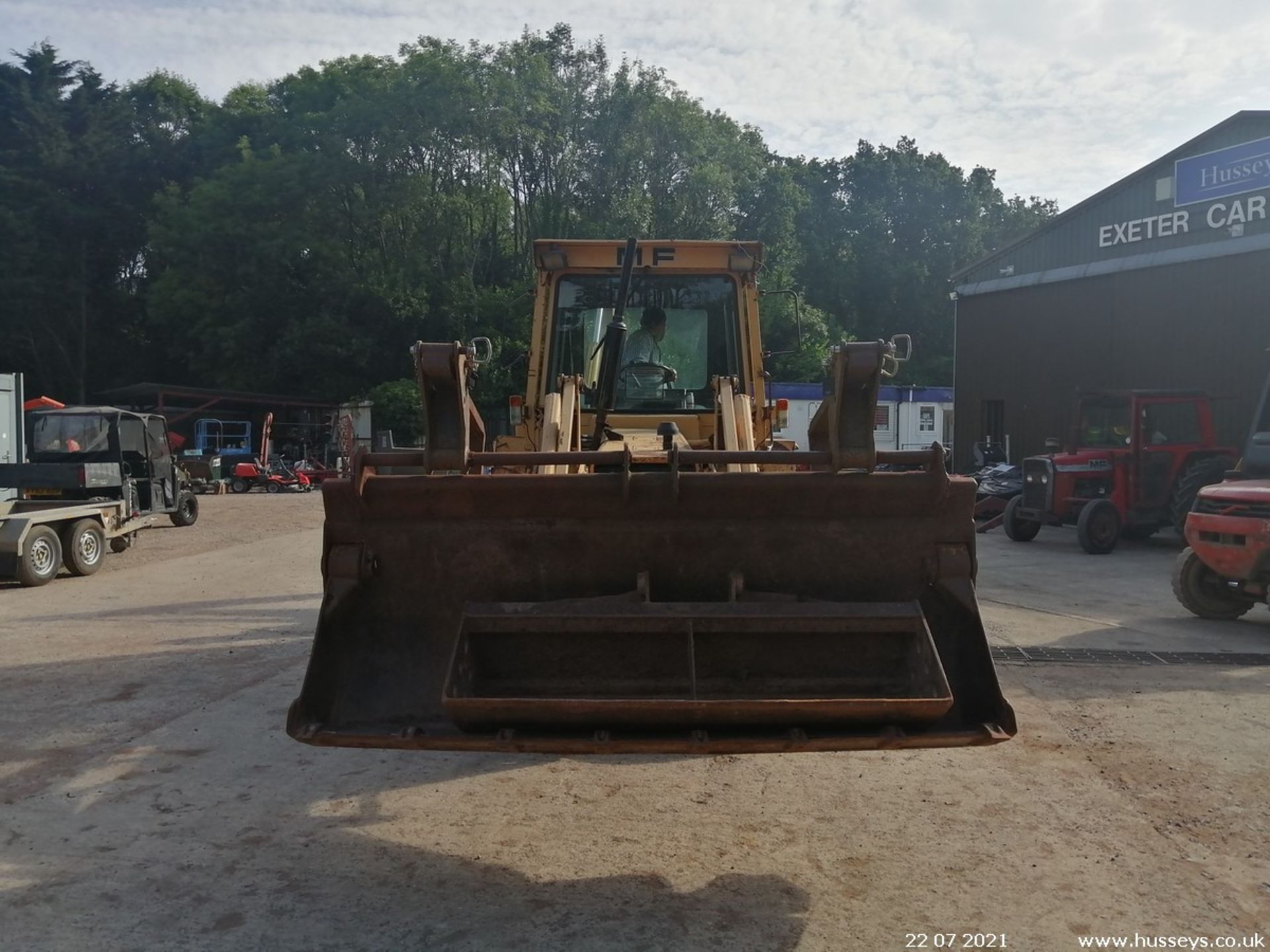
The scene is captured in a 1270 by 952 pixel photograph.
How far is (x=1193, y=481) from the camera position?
1466 cm

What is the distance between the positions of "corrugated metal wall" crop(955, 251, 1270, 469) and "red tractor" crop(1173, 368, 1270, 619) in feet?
22.9

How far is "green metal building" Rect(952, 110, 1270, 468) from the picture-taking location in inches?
703

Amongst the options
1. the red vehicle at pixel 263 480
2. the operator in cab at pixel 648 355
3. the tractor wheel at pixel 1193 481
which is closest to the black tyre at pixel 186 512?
the red vehicle at pixel 263 480

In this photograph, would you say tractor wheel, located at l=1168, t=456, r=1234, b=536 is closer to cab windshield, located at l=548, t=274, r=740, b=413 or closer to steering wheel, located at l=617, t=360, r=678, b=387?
cab windshield, located at l=548, t=274, r=740, b=413

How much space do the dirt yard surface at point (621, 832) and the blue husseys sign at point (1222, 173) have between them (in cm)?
1393

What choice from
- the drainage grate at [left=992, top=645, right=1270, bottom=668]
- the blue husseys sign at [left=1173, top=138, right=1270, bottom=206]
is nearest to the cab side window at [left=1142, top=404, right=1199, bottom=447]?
the blue husseys sign at [left=1173, top=138, right=1270, bottom=206]

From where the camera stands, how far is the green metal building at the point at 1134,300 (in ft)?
58.5

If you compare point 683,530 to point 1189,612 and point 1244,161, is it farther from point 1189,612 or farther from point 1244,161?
point 1244,161

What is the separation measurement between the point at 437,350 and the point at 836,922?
8.28 ft

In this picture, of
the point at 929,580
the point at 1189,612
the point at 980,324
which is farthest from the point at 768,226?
the point at 929,580

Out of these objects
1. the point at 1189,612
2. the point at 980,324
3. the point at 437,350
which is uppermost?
the point at 980,324

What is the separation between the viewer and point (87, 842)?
4.39m

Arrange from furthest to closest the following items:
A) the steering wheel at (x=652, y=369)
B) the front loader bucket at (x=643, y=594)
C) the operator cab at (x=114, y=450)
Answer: the operator cab at (x=114, y=450) → the steering wheel at (x=652, y=369) → the front loader bucket at (x=643, y=594)

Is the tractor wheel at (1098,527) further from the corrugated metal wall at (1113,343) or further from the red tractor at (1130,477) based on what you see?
the corrugated metal wall at (1113,343)
